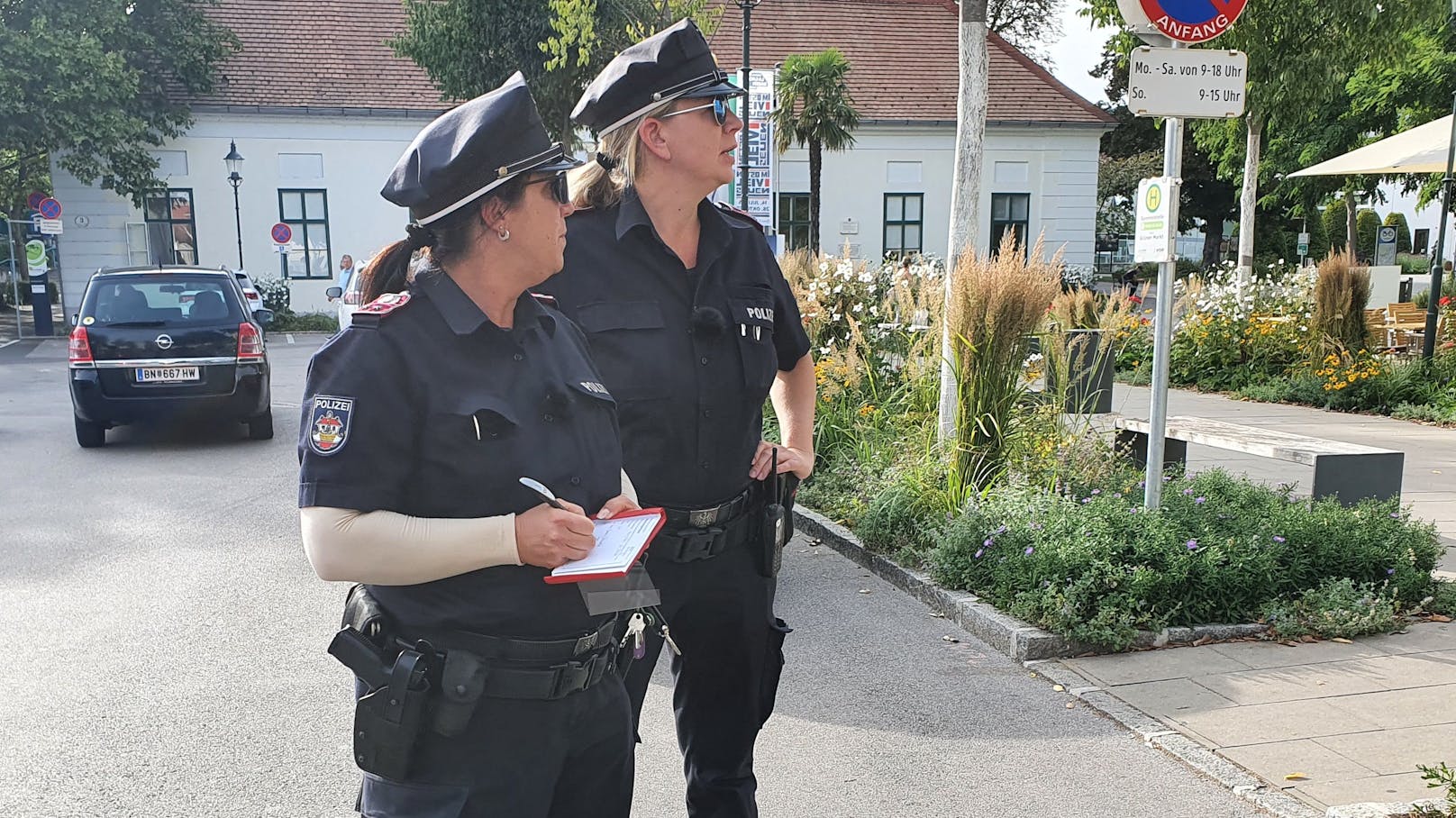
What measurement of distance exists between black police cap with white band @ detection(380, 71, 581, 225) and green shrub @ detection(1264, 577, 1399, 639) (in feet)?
13.5

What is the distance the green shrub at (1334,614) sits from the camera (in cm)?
473


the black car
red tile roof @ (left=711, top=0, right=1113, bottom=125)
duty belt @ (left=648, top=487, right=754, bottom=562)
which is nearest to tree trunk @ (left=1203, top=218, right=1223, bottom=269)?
red tile roof @ (left=711, top=0, right=1113, bottom=125)

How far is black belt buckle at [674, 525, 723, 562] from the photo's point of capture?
2.51m

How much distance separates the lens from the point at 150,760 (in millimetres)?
3783

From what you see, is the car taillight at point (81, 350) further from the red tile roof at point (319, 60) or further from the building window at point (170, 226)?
the building window at point (170, 226)

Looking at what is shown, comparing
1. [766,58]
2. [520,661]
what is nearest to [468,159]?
[520,661]

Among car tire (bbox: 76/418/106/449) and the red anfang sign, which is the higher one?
the red anfang sign

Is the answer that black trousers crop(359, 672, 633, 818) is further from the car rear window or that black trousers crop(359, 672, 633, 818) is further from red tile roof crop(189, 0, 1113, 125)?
red tile roof crop(189, 0, 1113, 125)

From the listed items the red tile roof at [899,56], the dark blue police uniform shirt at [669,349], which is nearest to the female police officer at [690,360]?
the dark blue police uniform shirt at [669,349]

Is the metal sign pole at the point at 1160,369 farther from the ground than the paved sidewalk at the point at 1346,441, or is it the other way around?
the metal sign pole at the point at 1160,369

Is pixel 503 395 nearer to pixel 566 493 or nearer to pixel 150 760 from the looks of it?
pixel 566 493

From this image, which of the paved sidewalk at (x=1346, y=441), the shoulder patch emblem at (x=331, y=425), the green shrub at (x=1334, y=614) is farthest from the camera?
the paved sidewalk at (x=1346, y=441)

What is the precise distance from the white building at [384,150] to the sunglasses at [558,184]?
28.4 metres

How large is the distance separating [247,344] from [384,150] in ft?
67.2
